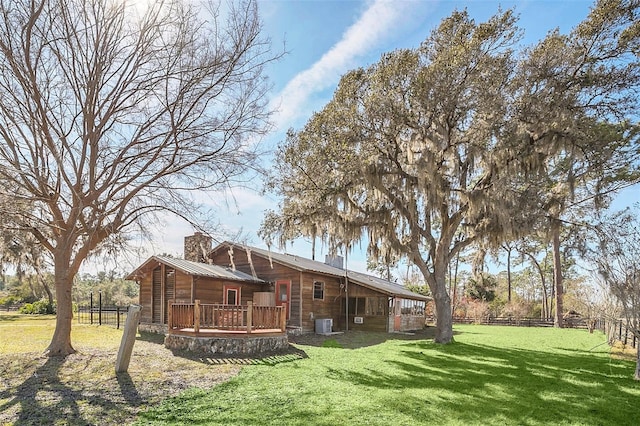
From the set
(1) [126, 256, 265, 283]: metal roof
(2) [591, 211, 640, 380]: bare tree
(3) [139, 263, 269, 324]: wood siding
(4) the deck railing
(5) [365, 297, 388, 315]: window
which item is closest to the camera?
(2) [591, 211, 640, 380]: bare tree

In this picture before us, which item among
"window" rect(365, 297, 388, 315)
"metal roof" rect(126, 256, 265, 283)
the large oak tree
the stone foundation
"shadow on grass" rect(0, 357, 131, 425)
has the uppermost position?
the large oak tree

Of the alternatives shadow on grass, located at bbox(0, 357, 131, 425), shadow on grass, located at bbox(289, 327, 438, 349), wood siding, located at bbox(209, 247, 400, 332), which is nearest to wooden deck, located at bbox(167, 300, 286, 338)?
shadow on grass, located at bbox(289, 327, 438, 349)

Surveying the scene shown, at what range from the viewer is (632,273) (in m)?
7.84

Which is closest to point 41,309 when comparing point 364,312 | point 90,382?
point 364,312

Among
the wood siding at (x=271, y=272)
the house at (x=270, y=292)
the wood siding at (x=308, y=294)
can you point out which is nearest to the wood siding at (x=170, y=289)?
the house at (x=270, y=292)

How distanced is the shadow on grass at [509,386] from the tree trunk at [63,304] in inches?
254

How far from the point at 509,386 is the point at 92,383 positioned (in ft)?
26.1

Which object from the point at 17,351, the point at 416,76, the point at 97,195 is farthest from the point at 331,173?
the point at 17,351

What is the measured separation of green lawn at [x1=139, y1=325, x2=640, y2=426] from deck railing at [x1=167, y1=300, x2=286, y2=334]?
2100 millimetres

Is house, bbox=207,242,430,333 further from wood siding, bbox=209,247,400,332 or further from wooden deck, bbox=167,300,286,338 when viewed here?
Answer: wooden deck, bbox=167,300,286,338

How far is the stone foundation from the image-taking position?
10945 mm

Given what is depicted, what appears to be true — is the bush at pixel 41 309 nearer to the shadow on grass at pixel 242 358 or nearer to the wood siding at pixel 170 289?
the wood siding at pixel 170 289

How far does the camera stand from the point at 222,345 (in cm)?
1100

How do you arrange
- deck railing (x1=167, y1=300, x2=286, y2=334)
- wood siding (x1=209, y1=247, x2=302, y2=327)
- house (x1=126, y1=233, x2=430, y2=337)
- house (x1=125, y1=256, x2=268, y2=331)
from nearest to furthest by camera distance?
1. deck railing (x1=167, y1=300, x2=286, y2=334)
2. house (x1=125, y1=256, x2=268, y2=331)
3. house (x1=126, y1=233, x2=430, y2=337)
4. wood siding (x1=209, y1=247, x2=302, y2=327)
